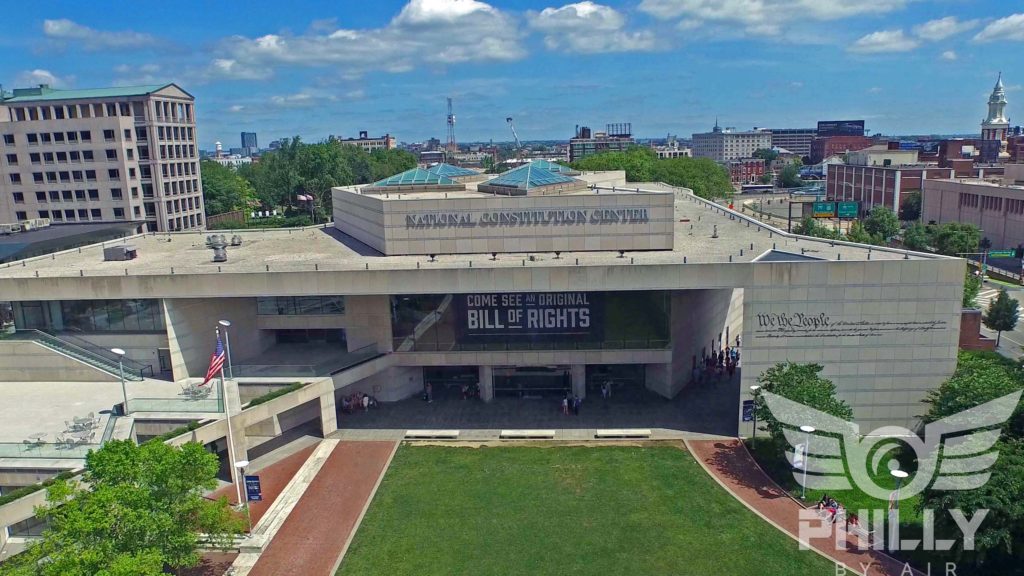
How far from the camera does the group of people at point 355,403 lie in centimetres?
3872

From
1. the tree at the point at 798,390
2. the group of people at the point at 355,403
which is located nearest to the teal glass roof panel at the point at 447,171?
the group of people at the point at 355,403

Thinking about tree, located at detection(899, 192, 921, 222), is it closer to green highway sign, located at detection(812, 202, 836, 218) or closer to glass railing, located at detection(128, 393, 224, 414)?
green highway sign, located at detection(812, 202, 836, 218)

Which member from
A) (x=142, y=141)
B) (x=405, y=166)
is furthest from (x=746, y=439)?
(x=405, y=166)

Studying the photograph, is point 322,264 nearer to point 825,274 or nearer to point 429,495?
point 429,495

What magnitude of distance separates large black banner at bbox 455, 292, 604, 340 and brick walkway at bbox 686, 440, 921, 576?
822cm

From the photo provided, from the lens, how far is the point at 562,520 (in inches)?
1067

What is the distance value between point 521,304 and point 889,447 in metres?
18.7

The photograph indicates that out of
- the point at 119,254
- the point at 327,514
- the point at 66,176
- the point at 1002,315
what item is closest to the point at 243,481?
the point at 327,514

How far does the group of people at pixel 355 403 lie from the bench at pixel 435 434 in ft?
13.9

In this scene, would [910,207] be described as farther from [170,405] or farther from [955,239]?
→ [170,405]

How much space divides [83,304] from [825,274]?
121 feet

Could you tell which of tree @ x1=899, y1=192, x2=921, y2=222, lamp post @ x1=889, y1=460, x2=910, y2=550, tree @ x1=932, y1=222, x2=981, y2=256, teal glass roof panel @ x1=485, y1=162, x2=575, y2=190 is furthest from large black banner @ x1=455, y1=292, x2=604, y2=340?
tree @ x1=899, y1=192, x2=921, y2=222

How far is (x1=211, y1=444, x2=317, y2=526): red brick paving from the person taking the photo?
95.9ft

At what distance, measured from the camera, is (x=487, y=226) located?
1523 inches
